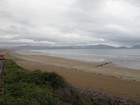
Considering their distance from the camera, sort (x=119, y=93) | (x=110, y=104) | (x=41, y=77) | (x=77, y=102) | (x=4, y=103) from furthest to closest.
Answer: (x=119, y=93), (x=41, y=77), (x=110, y=104), (x=77, y=102), (x=4, y=103)

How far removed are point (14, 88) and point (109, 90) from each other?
8.31m

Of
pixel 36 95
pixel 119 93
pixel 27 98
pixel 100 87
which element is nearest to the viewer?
pixel 27 98

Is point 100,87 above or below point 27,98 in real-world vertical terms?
below

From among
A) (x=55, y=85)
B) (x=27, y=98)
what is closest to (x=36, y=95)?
(x=27, y=98)

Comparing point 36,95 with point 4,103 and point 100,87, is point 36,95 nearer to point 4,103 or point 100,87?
point 4,103

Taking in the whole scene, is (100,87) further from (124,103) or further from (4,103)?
(4,103)

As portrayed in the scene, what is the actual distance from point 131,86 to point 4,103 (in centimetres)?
1235

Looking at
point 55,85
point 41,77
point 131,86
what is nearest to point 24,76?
point 41,77

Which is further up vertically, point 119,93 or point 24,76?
point 24,76

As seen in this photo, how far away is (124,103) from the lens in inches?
448

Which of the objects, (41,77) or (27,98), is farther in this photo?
(41,77)

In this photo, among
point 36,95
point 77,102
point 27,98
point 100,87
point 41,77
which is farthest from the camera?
point 100,87

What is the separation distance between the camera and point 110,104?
10.8 m

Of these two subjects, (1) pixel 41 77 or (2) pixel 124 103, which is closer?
(2) pixel 124 103
